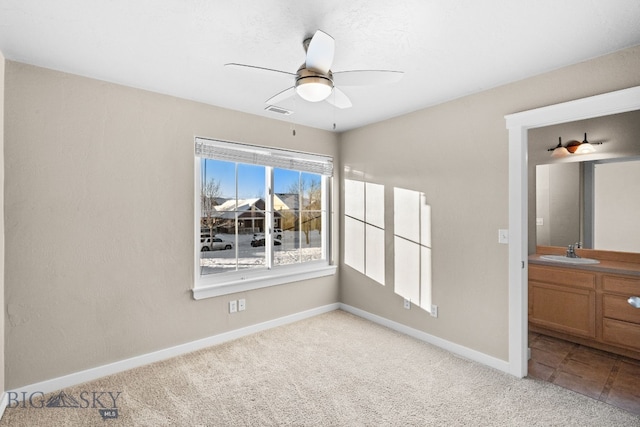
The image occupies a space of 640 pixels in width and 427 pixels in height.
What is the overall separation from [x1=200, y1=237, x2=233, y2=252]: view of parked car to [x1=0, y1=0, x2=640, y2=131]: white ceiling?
145 cm

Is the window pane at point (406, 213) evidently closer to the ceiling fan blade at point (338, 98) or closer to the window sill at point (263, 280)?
the window sill at point (263, 280)

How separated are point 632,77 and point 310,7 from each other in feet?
6.86

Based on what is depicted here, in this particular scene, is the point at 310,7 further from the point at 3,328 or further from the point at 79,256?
the point at 3,328

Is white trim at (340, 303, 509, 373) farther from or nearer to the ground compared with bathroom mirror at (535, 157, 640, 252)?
nearer to the ground

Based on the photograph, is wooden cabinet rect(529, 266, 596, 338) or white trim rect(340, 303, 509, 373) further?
wooden cabinet rect(529, 266, 596, 338)

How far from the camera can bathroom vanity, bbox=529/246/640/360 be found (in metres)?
2.79

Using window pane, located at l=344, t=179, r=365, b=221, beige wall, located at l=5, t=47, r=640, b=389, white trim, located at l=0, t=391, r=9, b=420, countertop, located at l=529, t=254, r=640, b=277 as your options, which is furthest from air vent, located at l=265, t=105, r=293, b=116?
countertop, located at l=529, t=254, r=640, b=277

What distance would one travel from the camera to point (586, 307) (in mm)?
3043

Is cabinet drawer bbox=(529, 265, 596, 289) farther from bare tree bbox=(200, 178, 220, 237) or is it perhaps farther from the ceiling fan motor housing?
bare tree bbox=(200, 178, 220, 237)

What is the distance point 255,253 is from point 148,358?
1.38 metres

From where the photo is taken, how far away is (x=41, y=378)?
2.27 m

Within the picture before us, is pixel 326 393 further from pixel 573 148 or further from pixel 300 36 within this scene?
pixel 573 148

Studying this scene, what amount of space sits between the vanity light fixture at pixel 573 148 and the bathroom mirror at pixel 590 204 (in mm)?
124

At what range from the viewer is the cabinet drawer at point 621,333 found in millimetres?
2725
